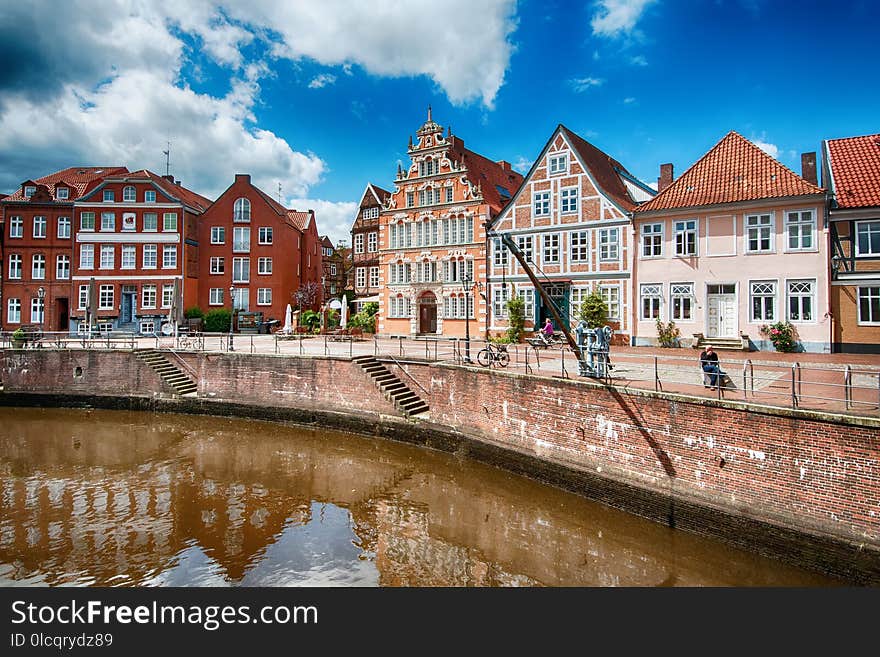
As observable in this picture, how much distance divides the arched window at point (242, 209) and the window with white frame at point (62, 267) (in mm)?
12539

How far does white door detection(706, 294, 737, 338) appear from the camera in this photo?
21.7 metres

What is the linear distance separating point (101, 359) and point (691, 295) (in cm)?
2710

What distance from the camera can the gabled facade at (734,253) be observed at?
65.7 ft

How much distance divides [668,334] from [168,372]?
891 inches

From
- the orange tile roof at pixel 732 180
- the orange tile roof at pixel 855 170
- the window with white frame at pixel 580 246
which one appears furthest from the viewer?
the window with white frame at pixel 580 246

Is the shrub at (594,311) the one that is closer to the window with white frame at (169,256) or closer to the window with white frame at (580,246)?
the window with white frame at (580,246)

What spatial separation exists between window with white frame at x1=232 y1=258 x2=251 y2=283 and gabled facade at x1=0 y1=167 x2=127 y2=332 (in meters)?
11.4

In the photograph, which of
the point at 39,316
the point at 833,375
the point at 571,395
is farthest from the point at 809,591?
the point at 39,316

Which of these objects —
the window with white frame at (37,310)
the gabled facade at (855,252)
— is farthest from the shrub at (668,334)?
the window with white frame at (37,310)

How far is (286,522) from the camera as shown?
10.8m

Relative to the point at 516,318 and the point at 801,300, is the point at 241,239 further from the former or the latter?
the point at 801,300

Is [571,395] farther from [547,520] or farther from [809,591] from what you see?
[809,591]

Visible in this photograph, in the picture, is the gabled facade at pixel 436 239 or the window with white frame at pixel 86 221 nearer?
the gabled facade at pixel 436 239

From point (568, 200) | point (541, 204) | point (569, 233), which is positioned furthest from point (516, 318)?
point (568, 200)
